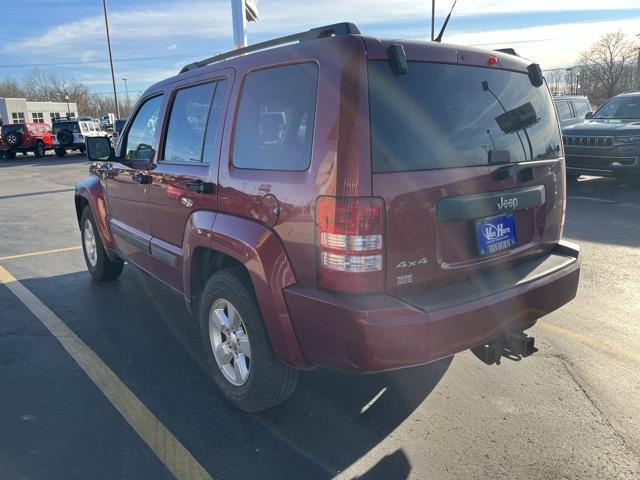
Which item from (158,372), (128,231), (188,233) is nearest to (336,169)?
(188,233)

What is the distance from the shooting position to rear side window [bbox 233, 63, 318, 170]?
7.97ft

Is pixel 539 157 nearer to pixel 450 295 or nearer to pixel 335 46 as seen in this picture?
pixel 450 295

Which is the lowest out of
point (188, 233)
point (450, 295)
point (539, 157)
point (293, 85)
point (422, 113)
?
point (450, 295)

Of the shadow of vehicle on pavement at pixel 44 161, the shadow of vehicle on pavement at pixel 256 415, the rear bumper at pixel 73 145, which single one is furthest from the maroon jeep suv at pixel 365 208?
the rear bumper at pixel 73 145

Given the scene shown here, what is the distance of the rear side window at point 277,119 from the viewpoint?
243 cm

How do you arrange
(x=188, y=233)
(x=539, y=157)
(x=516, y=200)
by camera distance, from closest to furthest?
1. (x=516, y=200)
2. (x=539, y=157)
3. (x=188, y=233)

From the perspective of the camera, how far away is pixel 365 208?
2.23 meters

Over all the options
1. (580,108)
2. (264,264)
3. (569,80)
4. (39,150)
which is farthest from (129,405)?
(569,80)

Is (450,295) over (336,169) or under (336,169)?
under

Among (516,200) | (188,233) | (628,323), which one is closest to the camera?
(516,200)

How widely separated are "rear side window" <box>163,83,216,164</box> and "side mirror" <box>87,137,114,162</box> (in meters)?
1.21

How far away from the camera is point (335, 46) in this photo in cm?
232

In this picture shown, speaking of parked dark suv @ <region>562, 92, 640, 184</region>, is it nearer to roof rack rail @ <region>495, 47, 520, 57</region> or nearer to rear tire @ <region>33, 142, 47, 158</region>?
roof rack rail @ <region>495, 47, 520, 57</region>

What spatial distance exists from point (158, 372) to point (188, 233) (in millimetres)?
1005
